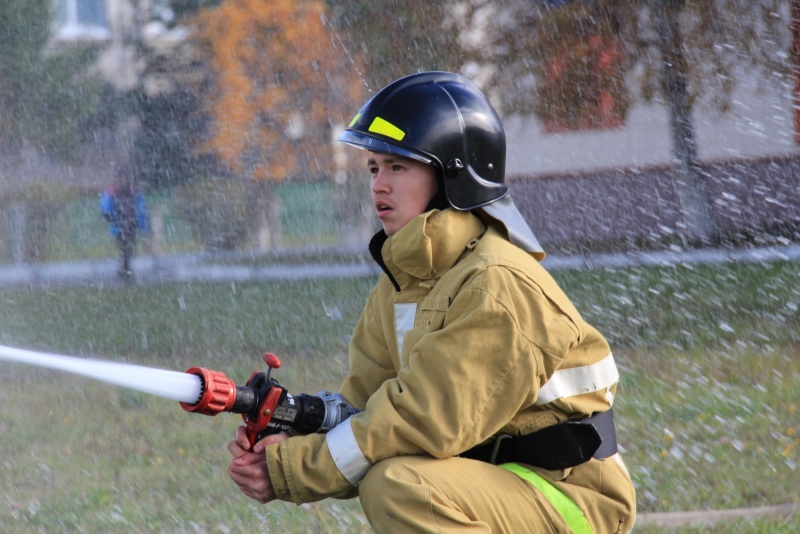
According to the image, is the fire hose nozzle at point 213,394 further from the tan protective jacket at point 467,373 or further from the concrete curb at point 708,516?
the concrete curb at point 708,516

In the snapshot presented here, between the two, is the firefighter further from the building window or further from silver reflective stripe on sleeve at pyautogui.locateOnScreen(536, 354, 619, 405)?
the building window

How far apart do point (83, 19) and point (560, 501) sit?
50.9 ft

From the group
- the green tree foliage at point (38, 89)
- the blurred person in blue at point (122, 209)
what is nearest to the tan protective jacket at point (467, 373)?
the blurred person in blue at point (122, 209)

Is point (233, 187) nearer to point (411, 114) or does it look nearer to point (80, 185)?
point (80, 185)

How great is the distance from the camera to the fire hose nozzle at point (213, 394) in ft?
8.14

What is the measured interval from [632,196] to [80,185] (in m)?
8.13

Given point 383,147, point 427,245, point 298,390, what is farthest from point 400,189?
point 298,390

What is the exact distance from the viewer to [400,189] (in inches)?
112

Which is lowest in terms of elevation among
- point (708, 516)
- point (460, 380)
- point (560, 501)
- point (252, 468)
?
point (708, 516)

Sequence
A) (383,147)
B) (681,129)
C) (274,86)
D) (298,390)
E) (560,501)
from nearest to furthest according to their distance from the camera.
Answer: (560,501) → (383,147) → (298,390) → (274,86) → (681,129)

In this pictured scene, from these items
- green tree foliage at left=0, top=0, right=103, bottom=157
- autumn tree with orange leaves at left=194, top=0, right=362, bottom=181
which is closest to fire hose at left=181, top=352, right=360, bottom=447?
autumn tree with orange leaves at left=194, top=0, right=362, bottom=181

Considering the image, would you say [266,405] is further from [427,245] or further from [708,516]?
[708,516]

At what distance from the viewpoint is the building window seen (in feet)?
52.6

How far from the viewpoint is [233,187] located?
14695 millimetres
